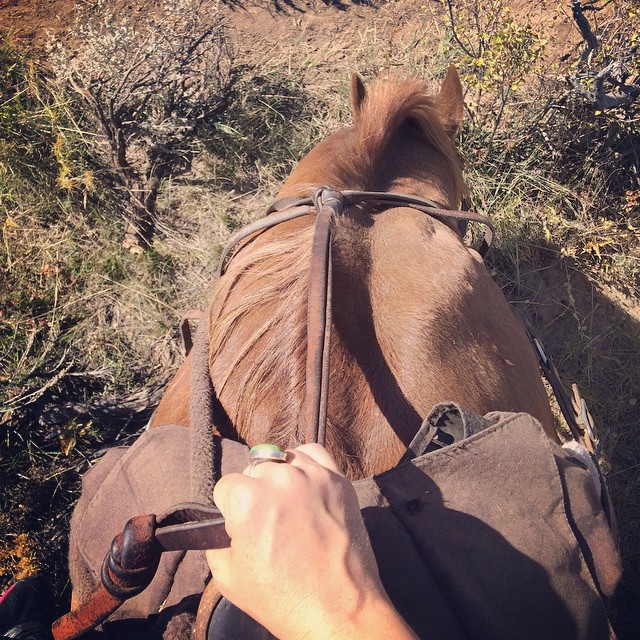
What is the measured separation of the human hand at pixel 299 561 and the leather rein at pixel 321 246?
0.28m

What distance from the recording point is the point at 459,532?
2.98ft

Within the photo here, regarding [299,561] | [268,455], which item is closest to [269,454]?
[268,455]

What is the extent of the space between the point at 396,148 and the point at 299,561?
64.9 inches

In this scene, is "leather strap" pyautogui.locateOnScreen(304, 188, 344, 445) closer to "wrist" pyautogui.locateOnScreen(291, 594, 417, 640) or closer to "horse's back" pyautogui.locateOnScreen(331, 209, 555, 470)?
"horse's back" pyautogui.locateOnScreen(331, 209, 555, 470)

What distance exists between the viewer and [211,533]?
26.6 inches

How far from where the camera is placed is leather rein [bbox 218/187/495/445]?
965 millimetres

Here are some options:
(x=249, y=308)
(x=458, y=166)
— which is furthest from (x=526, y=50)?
(x=249, y=308)

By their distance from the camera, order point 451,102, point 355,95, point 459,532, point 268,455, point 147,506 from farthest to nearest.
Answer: point 451,102 → point 355,95 → point 147,506 → point 459,532 → point 268,455

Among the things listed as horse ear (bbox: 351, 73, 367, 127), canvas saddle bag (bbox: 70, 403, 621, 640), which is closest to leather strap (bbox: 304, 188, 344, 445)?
canvas saddle bag (bbox: 70, 403, 621, 640)

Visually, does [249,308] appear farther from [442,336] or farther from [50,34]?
[50,34]

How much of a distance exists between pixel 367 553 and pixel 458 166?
1732 millimetres

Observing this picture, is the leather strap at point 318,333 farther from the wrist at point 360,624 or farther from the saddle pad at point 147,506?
the wrist at point 360,624

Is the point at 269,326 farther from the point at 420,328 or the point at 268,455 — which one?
the point at 268,455

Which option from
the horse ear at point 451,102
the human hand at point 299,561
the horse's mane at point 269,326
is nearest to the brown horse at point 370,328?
the horse's mane at point 269,326
